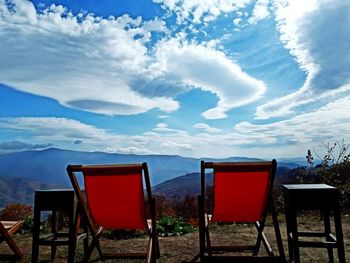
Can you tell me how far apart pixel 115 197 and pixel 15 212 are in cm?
790

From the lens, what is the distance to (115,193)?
149 inches

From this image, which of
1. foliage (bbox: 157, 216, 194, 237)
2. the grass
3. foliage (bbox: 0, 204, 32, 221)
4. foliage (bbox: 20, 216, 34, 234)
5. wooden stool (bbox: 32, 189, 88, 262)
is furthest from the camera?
foliage (bbox: 0, 204, 32, 221)

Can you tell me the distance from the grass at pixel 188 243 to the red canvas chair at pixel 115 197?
0.63m

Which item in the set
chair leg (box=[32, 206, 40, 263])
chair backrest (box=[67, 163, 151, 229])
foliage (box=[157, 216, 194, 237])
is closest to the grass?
foliage (box=[157, 216, 194, 237])

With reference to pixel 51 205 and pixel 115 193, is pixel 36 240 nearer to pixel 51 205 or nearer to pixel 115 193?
pixel 51 205

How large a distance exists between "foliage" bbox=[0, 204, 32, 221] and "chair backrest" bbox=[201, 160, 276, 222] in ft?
25.0

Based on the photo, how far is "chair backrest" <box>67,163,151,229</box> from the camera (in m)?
3.65

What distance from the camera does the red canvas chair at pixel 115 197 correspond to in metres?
3.65

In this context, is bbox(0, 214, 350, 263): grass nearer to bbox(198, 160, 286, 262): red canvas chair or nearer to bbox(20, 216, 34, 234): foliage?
bbox(20, 216, 34, 234): foliage

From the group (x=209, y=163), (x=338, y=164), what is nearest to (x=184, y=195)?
(x=338, y=164)

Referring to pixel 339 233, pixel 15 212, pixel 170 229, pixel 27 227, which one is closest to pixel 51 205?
pixel 170 229

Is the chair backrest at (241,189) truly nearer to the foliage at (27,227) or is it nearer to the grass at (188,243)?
the grass at (188,243)

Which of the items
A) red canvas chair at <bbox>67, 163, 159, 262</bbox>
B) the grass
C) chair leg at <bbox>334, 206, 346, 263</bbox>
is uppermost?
red canvas chair at <bbox>67, 163, 159, 262</bbox>

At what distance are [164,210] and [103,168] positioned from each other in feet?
19.6
